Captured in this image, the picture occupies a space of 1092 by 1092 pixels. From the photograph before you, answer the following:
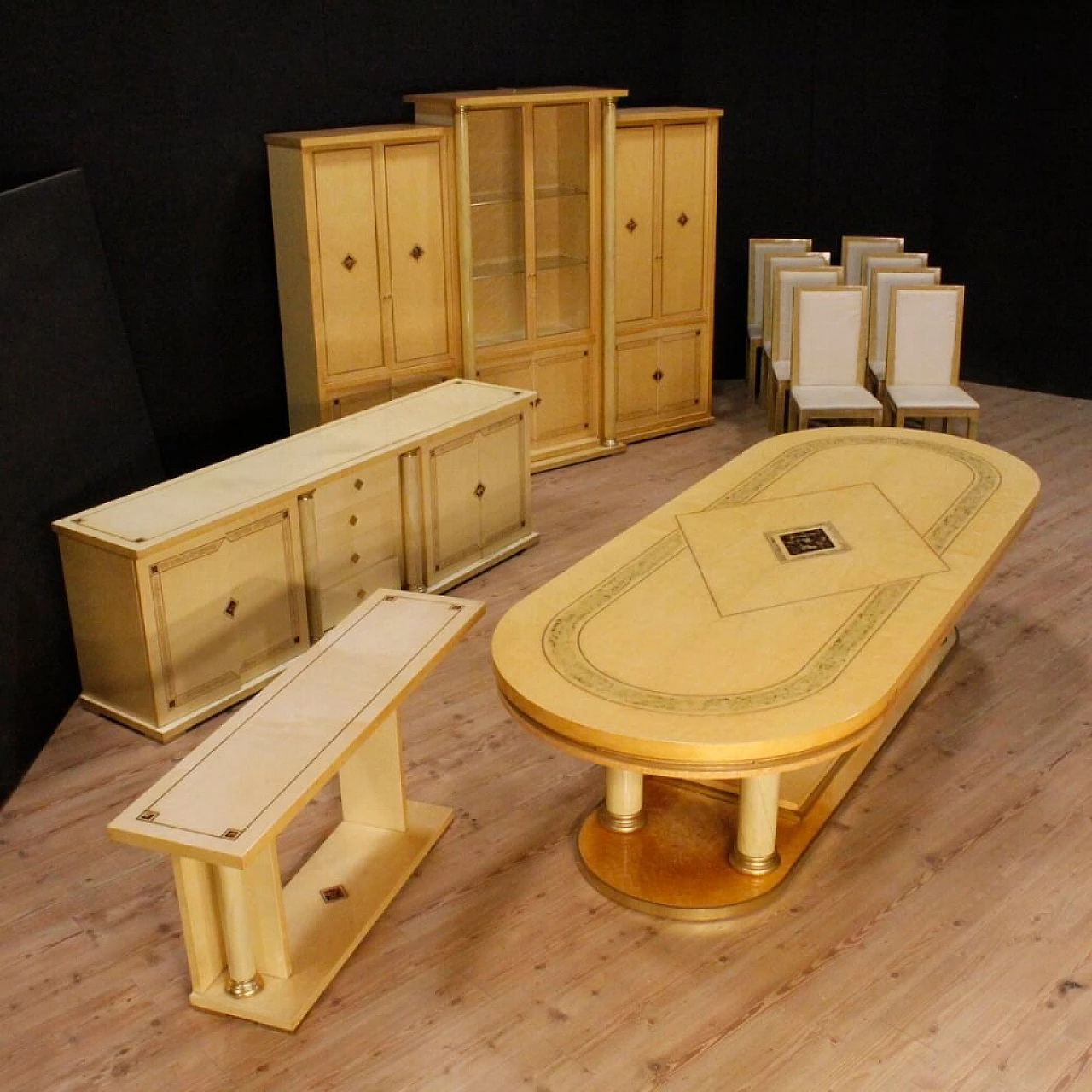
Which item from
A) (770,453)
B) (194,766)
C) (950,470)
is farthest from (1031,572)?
(194,766)

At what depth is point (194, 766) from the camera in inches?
121

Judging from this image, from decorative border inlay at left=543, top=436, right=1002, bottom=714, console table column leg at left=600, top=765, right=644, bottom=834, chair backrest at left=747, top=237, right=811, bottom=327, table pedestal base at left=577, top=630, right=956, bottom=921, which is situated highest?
chair backrest at left=747, top=237, right=811, bottom=327

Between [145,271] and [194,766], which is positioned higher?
[145,271]

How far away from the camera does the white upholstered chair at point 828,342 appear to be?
6.54 meters

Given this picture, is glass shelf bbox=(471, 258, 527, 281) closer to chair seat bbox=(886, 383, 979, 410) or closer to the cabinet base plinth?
the cabinet base plinth

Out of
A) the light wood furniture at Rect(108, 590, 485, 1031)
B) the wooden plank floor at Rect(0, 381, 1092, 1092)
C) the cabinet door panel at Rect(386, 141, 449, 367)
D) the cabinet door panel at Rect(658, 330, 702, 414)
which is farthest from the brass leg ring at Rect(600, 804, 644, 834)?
the cabinet door panel at Rect(658, 330, 702, 414)

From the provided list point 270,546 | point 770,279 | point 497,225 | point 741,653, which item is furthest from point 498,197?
point 741,653

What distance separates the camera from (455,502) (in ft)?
17.5

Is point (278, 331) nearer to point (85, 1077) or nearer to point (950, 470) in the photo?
point (950, 470)

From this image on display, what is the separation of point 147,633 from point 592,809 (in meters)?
1.49

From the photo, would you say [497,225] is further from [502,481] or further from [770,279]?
[770,279]

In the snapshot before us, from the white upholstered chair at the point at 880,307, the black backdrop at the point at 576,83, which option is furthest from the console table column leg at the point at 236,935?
the white upholstered chair at the point at 880,307

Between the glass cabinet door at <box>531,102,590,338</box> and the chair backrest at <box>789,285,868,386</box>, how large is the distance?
106cm

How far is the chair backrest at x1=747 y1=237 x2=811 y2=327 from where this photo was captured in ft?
24.8
